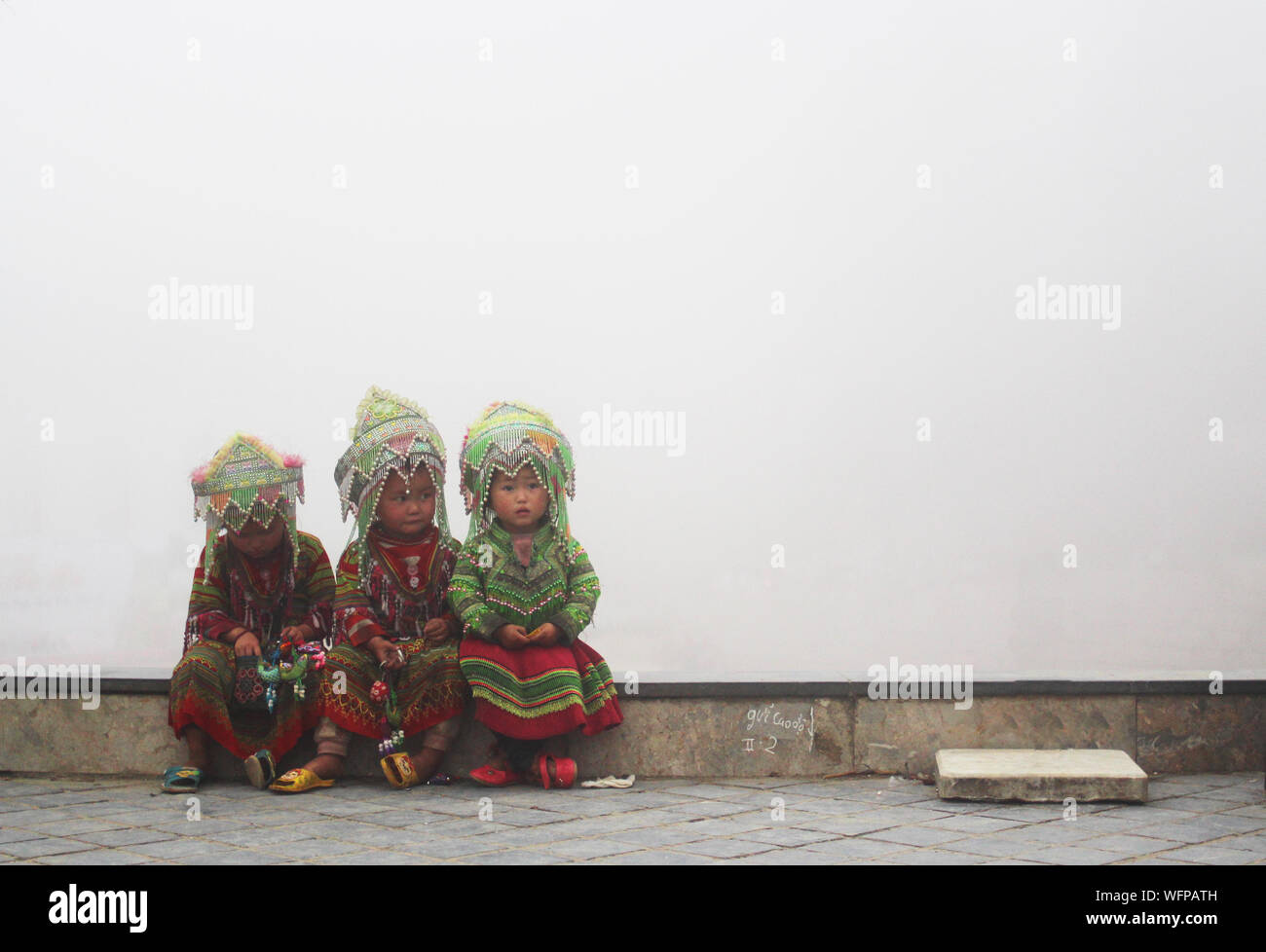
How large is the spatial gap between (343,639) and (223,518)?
0.65 m

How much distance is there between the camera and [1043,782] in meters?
5.04

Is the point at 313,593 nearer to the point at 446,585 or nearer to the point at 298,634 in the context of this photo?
the point at 298,634

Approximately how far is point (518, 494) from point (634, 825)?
55.8 inches

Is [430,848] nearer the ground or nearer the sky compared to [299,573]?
nearer the ground

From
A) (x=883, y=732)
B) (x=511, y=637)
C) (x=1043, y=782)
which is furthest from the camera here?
(x=883, y=732)

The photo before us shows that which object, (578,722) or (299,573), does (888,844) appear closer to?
(578,722)

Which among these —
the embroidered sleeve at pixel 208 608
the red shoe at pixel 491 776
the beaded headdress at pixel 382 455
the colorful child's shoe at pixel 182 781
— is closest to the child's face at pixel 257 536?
the embroidered sleeve at pixel 208 608

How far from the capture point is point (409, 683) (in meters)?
5.49

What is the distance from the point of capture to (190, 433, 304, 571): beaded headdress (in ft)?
18.0

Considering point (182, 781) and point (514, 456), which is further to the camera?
point (514, 456)

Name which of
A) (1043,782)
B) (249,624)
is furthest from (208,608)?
(1043,782)

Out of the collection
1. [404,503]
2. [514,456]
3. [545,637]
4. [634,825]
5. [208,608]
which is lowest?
[634,825]

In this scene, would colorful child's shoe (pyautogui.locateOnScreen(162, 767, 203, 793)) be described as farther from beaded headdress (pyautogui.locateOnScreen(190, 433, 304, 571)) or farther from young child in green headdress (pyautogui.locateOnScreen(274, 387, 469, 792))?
beaded headdress (pyautogui.locateOnScreen(190, 433, 304, 571))
